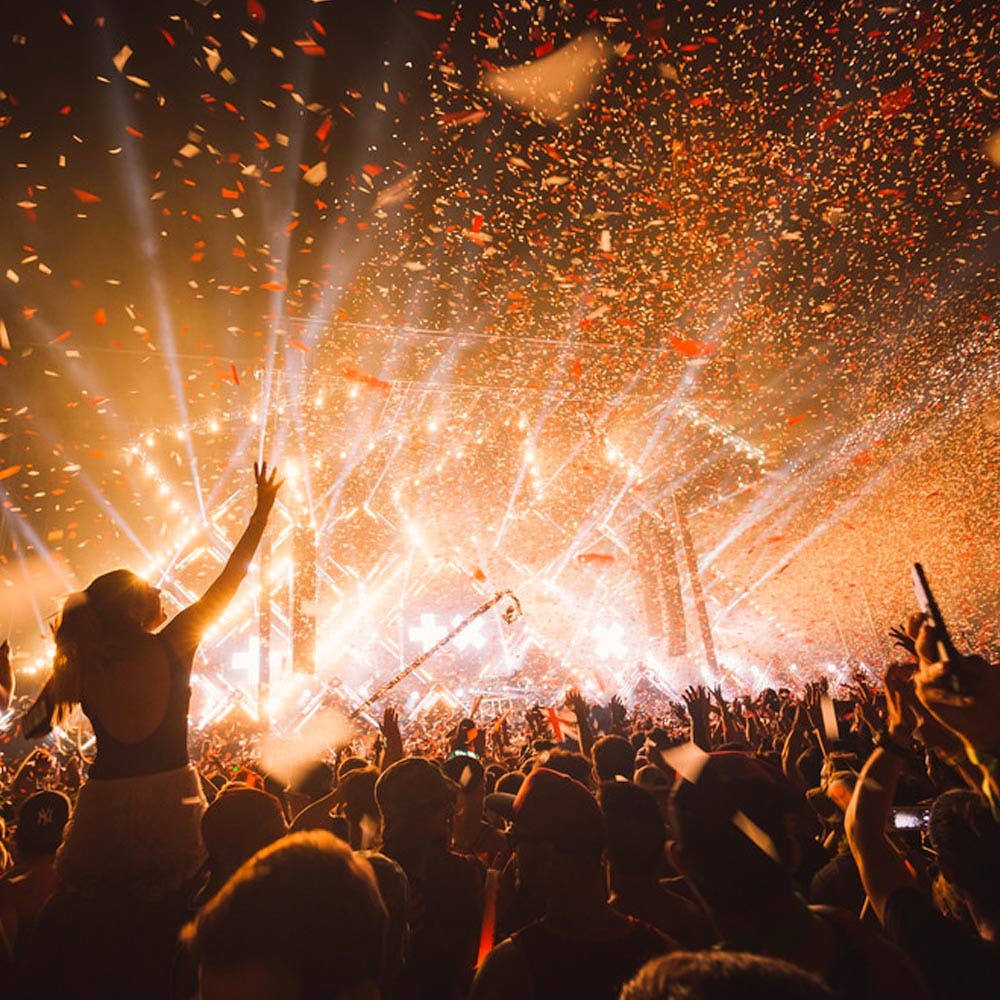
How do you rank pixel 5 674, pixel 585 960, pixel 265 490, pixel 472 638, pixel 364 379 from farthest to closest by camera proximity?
pixel 472 638, pixel 364 379, pixel 265 490, pixel 5 674, pixel 585 960

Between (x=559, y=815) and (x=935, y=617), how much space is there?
1265 mm

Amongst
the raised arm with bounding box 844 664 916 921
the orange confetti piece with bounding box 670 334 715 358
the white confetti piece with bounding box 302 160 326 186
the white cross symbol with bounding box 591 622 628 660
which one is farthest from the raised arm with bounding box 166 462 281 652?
the white cross symbol with bounding box 591 622 628 660

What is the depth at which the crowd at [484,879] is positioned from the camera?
977mm

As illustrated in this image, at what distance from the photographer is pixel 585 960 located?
1.67 m

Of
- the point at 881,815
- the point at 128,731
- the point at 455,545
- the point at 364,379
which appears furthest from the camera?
the point at 455,545

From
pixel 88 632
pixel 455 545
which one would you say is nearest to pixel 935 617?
pixel 88 632

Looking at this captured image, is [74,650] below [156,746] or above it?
above

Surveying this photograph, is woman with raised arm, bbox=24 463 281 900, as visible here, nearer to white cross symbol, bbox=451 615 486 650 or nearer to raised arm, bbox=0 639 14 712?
raised arm, bbox=0 639 14 712

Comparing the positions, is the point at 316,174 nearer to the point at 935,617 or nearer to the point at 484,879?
the point at 484,879

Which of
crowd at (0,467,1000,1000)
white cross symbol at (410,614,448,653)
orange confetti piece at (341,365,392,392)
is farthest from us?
white cross symbol at (410,614,448,653)

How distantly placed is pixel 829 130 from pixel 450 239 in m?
6.51

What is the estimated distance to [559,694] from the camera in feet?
67.8

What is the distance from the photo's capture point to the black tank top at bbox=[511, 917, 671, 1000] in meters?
1.60

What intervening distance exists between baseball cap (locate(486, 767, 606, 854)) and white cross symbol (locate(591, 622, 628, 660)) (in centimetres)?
2511
